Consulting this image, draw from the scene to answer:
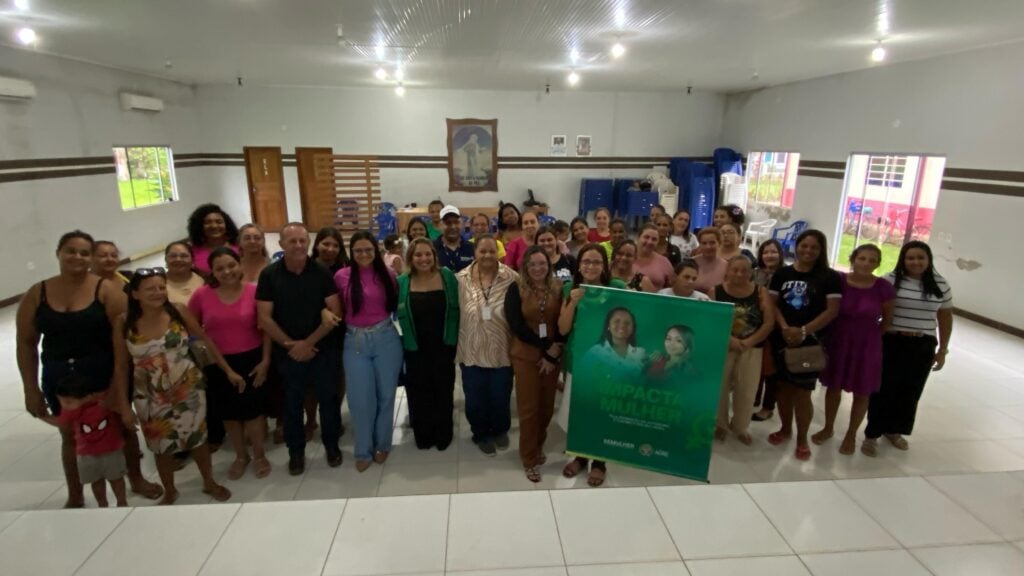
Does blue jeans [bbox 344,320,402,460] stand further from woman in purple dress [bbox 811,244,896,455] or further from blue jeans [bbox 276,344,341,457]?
woman in purple dress [bbox 811,244,896,455]

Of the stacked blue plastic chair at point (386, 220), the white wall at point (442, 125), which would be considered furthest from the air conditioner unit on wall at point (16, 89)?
the stacked blue plastic chair at point (386, 220)

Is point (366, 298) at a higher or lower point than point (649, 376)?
higher

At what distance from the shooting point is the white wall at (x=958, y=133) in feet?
18.2


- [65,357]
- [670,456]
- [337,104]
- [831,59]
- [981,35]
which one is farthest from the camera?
[337,104]

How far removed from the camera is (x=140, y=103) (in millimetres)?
8398

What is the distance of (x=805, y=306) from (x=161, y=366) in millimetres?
3523

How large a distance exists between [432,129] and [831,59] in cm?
730

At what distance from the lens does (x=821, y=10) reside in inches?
173

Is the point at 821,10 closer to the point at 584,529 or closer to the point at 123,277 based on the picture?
the point at 584,529

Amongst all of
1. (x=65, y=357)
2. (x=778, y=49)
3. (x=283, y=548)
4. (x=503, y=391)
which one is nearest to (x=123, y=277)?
(x=65, y=357)

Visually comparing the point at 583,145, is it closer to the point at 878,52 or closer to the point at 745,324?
the point at 878,52

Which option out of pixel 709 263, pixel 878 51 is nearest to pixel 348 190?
pixel 709 263

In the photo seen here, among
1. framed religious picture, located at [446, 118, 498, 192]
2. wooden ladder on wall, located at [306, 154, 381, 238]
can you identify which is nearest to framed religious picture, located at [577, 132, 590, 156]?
framed religious picture, located at [446, 118, 498, 192]

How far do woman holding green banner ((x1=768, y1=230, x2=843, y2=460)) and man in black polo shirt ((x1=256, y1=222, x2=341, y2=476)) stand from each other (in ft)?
8.70
